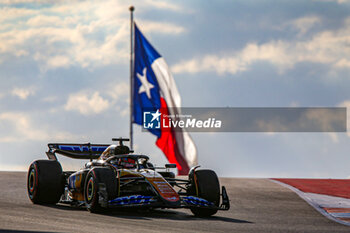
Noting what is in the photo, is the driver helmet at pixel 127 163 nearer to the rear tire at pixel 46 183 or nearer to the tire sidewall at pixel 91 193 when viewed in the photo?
the tire sidewall at pixel 91 193

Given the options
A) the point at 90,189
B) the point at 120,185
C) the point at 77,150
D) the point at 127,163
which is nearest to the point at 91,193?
the point at 90,189

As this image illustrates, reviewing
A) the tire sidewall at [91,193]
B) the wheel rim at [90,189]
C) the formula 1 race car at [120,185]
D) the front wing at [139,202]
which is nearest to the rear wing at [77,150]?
the formula 1 race car at [120,185]

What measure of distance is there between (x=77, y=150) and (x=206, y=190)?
482cm

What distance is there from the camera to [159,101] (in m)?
27.7

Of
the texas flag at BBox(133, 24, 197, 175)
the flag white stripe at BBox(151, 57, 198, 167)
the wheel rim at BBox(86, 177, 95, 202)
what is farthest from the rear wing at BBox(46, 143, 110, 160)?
the flag white stripe at BBox(151, 57, 198, 167)

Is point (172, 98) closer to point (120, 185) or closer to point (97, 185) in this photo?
point (120, 185)

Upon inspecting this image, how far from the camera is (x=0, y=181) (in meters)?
22.2

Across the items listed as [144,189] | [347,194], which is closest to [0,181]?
[144,189]

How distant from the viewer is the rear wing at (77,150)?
16.9 metres

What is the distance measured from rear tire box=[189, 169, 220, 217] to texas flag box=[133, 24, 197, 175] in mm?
12759

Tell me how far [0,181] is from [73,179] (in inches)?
331

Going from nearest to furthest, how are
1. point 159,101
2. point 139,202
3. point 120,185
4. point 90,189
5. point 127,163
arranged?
1. point 139,202
2. point 90,189
3. point 120,185
4. point 127,163
5. point 159,101

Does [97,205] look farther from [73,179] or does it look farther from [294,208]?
[294,208]

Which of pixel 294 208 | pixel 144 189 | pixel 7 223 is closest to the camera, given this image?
pixel 7 223
